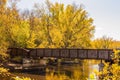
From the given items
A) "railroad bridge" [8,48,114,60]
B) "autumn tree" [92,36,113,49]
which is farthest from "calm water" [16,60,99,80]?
"autumn tree" [92,36,113,49]

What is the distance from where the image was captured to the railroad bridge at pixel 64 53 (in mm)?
43219

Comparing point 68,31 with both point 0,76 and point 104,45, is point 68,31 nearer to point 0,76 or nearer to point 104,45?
point 0,76

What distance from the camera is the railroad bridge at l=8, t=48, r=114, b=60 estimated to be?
142 feet

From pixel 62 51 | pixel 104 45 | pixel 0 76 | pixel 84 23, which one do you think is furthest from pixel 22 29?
pixel 104 45

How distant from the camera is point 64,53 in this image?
48750 millimetres

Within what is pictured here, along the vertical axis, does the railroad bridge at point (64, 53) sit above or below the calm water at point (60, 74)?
above

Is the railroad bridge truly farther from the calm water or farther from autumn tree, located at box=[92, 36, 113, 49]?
autumn tree, located at box=[92, 36, 113, 49]

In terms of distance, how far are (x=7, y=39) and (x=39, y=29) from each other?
37.2 feet

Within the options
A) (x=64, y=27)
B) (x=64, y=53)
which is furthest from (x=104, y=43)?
(x=64, y=53)

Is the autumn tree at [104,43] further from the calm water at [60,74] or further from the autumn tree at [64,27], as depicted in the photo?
the calm water at [60,74]

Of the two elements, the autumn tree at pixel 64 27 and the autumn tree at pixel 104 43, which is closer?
the autumn tree at pixel 64 27

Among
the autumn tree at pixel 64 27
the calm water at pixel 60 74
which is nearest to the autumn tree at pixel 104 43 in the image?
the autumn tree at pixel 64 27

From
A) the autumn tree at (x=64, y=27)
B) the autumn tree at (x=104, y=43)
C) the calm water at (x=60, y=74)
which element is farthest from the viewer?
the autumn tree at (x=104, y=43)

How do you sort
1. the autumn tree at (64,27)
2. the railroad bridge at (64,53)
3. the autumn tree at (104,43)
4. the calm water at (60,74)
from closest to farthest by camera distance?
the calm water at (60,74) < the railroad bridge at (64,53) < the autumn tree at (64,27) < the autumn tree at (104,43)
